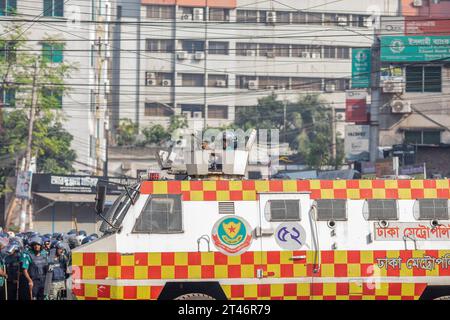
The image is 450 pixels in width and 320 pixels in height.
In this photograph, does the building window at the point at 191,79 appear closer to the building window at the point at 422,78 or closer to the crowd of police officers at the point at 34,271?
the building window at the point at 422,78

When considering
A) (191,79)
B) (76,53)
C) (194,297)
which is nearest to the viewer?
(194,297)

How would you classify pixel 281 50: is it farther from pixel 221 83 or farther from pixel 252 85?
pixel 221 83

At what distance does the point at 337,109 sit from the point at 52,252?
8370 centimetres

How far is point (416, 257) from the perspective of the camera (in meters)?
13.9

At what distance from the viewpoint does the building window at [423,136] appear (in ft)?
185

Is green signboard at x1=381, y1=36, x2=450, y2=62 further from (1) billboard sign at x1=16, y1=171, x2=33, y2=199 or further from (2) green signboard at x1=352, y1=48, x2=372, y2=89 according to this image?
(1) billboard sign at x1=16, y1=171, x2=33, y2=199

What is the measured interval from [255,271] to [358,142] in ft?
150

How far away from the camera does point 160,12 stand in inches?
3629

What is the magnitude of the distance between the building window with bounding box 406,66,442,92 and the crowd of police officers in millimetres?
40670

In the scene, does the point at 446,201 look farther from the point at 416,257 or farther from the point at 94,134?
the point at 94,134

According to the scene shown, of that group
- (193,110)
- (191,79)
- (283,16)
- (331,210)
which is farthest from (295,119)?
(331,210)

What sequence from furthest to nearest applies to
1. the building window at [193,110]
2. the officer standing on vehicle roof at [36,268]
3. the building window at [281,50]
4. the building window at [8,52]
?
the building window at [281,50] → the building window at [193,110] → the building window at [8,52] → the officer standing on vehicle roof at [36,268]

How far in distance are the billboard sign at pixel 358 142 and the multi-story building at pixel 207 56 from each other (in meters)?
33.5

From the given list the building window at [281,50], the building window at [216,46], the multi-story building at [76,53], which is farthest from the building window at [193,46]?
the multi-story building at [76,53]
